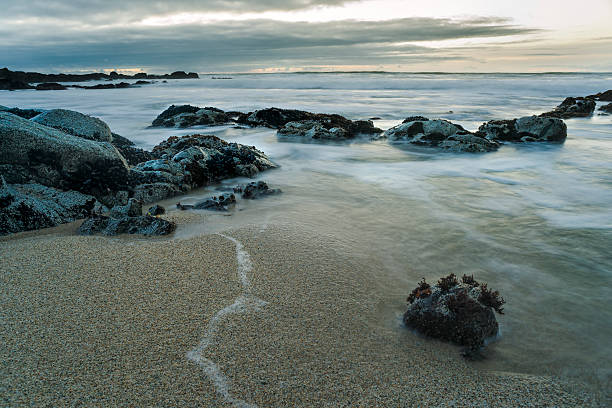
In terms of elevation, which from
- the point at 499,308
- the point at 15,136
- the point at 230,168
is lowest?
the point at 499,308

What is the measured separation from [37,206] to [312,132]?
10.3 m

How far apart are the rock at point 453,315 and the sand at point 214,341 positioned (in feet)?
0.37

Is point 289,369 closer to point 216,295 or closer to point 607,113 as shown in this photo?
point 216,295

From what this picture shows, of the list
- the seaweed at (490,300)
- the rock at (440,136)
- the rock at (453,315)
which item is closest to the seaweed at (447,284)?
the rock at (453,315)

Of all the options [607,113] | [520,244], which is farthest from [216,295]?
[607,113]

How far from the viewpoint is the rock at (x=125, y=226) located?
4516 mm

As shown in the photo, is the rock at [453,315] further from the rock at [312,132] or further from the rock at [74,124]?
the rock at [312,132]

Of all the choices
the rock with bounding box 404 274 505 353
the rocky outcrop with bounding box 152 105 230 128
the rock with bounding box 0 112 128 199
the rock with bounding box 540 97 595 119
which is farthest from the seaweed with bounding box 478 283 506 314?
the rock with bounding box 540 97 595 119

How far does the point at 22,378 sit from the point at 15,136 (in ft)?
14.2

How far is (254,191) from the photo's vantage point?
21.8ft

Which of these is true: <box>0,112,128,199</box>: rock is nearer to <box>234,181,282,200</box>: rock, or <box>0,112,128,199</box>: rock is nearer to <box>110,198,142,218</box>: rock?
<box>110,198,142,218</box>: rock

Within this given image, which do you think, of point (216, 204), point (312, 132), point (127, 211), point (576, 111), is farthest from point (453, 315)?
point (576, 111)

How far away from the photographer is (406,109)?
2406 cm

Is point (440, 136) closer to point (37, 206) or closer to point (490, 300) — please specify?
point (490, 300)
